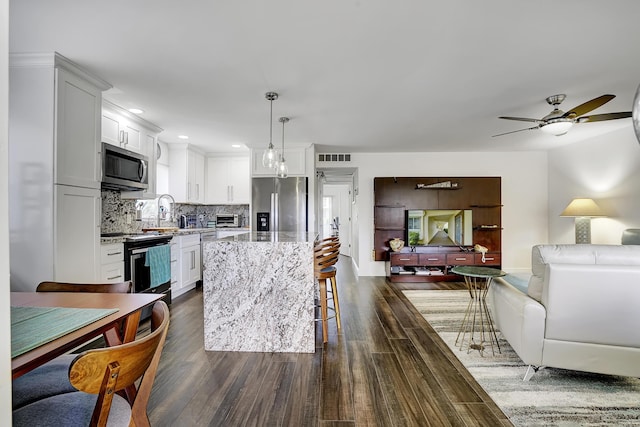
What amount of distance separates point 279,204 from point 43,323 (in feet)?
13.7

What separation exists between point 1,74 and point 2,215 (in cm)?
26

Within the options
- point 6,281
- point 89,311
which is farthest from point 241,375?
point 6,281

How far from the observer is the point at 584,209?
448 cm

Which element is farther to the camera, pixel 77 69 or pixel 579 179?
pixel 579 179

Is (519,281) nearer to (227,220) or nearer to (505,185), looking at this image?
(505,185)

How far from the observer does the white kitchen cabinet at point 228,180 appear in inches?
224

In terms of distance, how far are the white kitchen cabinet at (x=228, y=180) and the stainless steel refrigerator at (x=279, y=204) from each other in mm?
551

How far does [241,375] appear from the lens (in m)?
2.21

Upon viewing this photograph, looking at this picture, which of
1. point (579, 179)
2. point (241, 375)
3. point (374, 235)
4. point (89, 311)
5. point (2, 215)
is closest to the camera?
point (2, 215)

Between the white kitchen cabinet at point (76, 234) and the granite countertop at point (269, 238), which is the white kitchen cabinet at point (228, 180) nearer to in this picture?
the granite countertop at point (269, 238)

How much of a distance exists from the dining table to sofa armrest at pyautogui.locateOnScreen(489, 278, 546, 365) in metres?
2.30

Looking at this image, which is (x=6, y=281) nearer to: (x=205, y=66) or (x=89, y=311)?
(x=89, y=311)

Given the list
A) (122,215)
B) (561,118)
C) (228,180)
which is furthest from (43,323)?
(228,180)

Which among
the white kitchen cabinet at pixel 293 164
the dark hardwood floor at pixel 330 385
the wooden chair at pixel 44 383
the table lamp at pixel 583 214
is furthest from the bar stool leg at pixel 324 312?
the table lamp at pixel 583 214
